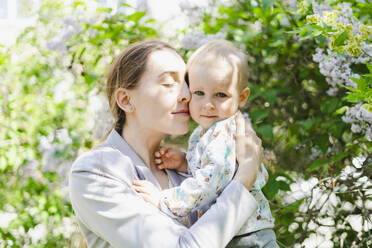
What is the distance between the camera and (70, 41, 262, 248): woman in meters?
1.66

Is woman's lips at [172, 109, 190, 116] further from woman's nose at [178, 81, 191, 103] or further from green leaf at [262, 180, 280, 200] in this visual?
green leaf at [262, 180, 280, 200]

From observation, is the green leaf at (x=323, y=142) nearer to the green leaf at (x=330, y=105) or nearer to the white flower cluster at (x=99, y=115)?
the green leaf at (x=330, y=105)

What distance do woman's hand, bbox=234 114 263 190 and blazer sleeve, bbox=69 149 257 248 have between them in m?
0.05

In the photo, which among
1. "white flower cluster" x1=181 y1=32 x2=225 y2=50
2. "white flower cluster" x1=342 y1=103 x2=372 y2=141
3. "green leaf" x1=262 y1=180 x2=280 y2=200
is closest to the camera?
"white flower cluster" x1=342 y1=103 x2=372 y2=141

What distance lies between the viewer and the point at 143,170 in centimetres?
194

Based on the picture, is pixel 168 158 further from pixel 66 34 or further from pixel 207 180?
pixel 66 34

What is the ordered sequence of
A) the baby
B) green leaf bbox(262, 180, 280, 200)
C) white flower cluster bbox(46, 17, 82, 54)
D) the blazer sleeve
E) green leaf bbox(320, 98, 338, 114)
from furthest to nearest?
white flower cluster bbox(46, 17, 82, 54) → green leaf bbox(320, 98, 338, 114) → green leaf bbox(262, 180, 280, 200) → the baby → the blazer sleeve

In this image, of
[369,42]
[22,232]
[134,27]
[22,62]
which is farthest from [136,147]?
[22,62]

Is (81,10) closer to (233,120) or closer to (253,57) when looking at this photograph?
(253,57)

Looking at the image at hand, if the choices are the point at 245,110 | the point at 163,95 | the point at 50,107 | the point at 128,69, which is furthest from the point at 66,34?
the point at 163,95

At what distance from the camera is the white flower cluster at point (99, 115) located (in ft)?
11.2

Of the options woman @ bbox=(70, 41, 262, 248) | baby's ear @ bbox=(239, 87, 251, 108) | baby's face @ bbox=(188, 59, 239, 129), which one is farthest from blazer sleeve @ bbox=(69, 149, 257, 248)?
baby's ear @ bbox=(239, 87, 251, 108)

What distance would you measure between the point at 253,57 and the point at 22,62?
76.4 inches

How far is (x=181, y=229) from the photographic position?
1689 millimetres
